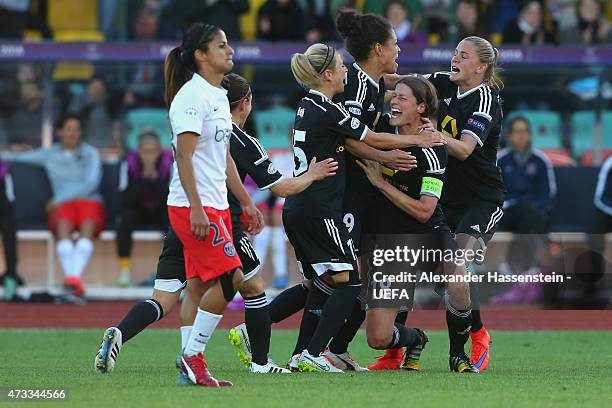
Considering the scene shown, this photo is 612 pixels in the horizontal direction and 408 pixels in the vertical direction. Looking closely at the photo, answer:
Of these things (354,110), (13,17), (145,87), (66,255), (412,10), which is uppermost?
(354,110)

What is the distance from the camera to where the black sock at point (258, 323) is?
7.78 metres

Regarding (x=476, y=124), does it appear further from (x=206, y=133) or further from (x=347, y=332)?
(x=206, y=133)

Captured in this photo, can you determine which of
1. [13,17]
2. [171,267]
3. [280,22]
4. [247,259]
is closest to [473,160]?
[247,259]

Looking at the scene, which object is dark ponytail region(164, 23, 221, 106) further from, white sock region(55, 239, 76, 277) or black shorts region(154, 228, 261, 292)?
white sock region(55, 239, 76, 277)

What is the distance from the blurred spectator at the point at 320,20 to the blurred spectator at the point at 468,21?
1.44 metres

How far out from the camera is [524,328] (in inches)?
492

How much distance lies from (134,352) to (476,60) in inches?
132

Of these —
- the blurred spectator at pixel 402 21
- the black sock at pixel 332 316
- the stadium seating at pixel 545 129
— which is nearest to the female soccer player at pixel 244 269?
the black sock at pixel 332 316

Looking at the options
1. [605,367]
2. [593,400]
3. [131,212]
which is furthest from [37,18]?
[593,400]

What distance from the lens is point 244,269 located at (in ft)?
25.5

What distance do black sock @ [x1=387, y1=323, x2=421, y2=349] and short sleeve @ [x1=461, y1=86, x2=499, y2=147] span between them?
1.24 m

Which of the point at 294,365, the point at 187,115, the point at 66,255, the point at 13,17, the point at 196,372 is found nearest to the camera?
the point at 187,115

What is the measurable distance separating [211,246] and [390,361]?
2274mm

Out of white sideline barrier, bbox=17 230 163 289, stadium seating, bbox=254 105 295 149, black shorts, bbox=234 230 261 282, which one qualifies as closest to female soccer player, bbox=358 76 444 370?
black shorts, bbox=234 230 261 282
